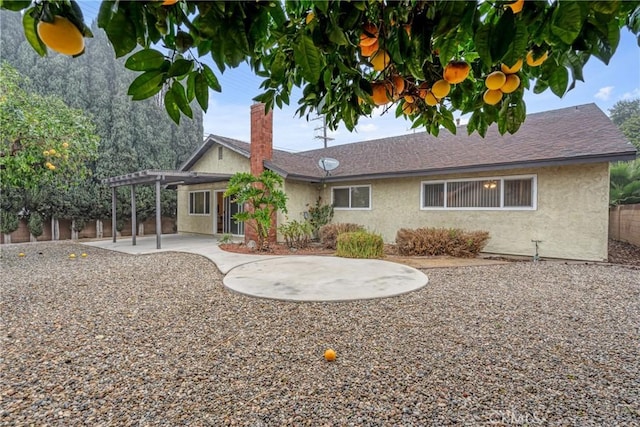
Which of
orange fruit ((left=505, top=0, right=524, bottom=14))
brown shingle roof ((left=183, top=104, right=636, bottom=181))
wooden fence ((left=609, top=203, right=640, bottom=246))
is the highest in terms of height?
brown shingle roof ((left=183, top=104, right=636, bottom=181))

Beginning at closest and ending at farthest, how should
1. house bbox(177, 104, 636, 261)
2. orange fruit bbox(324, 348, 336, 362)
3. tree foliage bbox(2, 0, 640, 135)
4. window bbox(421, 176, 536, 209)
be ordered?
1. tree foliage bbox(2, 0, 640, 135)
2. orange fruit bbox(324, 348, 336, 362)
3. house bbox(177, 104, 636, 261)
4. window bbox(421, 176, 536, 209)

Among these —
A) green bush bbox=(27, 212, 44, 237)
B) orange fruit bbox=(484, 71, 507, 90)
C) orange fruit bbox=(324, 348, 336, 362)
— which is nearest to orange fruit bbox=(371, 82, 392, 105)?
orange fruit bbox=(484, 71, 507, 90)

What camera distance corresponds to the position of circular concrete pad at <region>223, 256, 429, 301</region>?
4742mm

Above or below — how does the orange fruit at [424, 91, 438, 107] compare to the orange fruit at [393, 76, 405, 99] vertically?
below

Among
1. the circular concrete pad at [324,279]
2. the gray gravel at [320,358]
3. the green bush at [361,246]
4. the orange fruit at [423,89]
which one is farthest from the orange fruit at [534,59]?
the green bush at [361,246]

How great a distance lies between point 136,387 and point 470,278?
5.52 m

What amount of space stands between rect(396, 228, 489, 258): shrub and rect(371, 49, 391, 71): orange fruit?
7767 millimetres

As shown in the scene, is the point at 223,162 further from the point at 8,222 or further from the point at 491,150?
the point at 491,150

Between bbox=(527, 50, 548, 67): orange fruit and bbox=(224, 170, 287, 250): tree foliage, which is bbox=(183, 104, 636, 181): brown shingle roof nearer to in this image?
bbox=(224, 170, 287, 250): tree foliage

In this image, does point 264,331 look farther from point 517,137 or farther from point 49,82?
point 49,82

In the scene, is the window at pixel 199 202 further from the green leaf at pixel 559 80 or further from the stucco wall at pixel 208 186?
the green leaf at pixel 559 80

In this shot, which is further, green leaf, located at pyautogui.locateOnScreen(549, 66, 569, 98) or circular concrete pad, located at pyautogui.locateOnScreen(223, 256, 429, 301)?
circular concrete pad, located at pyautogui.locateOnScreen(223, 256, 429, 301)

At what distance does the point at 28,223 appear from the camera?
525 inches

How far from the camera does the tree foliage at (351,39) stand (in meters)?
0.97
